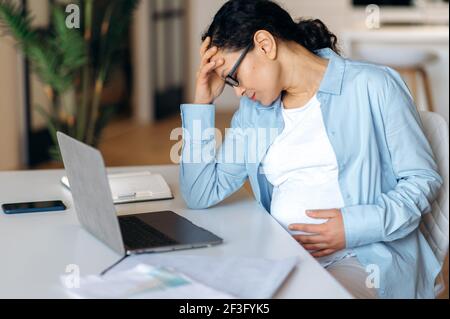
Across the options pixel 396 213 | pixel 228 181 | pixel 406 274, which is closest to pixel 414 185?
pixel 396 213

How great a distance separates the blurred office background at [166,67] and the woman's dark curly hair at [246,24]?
7.76ft

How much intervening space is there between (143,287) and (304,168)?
2.09 feet

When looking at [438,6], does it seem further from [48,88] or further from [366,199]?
[366,199]

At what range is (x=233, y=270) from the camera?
1.32 meters

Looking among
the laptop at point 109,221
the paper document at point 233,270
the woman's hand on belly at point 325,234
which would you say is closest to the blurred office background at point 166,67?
the woman's hand on belly at point 325,234

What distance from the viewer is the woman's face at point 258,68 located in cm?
170

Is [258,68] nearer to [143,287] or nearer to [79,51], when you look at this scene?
[143,287]

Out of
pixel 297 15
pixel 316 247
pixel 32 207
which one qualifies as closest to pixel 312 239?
pixel 316 247

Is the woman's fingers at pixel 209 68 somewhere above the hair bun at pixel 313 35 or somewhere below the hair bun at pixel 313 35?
below

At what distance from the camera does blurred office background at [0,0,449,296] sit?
4.88 metres

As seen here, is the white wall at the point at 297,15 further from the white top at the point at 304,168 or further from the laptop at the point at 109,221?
the laptop at the point at 109,221

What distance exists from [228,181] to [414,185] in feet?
1.43

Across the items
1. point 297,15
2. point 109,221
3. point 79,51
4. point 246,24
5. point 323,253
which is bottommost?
point 323,253

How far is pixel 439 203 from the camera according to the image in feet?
6.20
